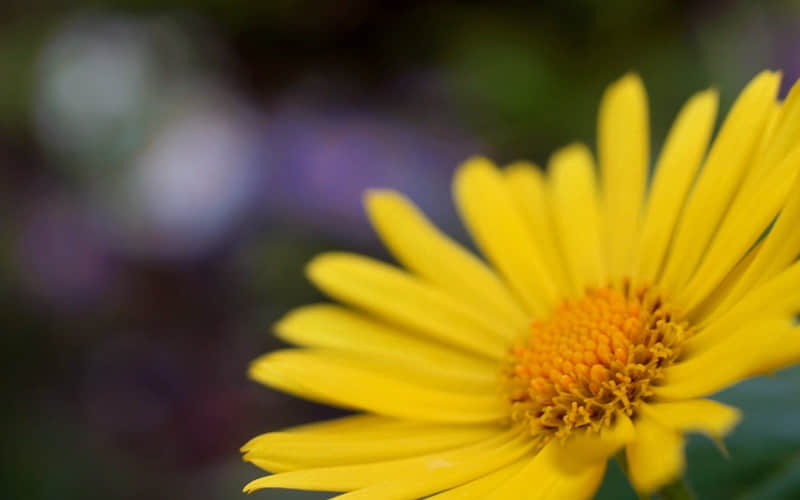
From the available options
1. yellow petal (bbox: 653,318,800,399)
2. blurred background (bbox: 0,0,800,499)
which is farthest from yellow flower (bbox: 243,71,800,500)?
blurred background (bbox: 0,0,800,499)

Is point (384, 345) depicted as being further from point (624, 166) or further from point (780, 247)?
A: point (780, 247)

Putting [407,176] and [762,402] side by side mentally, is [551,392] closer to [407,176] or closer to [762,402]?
[762,402]

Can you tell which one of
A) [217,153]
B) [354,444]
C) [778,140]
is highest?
[217,153]

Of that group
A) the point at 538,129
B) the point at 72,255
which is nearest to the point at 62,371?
the point at 72,255

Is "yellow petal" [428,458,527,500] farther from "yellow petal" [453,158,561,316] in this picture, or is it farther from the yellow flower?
"yellow petal" [453,158,561,316]

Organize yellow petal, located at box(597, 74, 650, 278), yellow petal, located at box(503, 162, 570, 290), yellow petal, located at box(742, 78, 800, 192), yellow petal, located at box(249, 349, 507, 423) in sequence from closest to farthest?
1. yellow petal, located at box(742, 78, 800, 192)
2. yellow petal, located at box(249, 349, 507, 423)
3. yellow petal, located at box(597, 74, 650, 278)
4. yellow petal, located at box(503, 162, 570, 290)

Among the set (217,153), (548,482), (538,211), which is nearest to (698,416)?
(548,482)

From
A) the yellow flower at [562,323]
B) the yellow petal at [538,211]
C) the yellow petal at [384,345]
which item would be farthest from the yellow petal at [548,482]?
the yellow petal at [538,211]
